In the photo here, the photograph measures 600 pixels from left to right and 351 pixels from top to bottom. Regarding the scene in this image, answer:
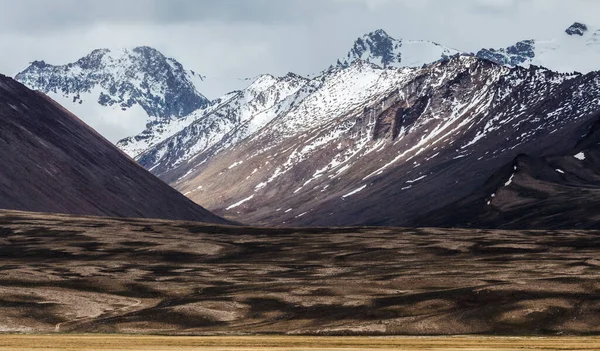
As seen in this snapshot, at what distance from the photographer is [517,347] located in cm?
7725

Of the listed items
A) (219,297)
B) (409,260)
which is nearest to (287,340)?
(219,297)

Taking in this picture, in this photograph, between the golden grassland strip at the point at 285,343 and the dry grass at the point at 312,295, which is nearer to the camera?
the golden grassland strip at the point at 285,343

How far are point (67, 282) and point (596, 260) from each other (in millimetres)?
71846

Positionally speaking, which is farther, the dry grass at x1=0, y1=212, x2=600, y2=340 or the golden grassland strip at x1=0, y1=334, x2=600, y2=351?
the dry grass at x1=0, y1=212, x2=600, y2=340

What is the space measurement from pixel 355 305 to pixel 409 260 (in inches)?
2601

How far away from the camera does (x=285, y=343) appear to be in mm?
81750

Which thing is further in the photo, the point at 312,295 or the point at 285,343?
the point at 312,295

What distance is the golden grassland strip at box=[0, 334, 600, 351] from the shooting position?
76062 millimetres

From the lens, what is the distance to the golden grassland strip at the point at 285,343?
7606 centimetres

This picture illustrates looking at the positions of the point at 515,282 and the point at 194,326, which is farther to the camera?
the point at 515,282

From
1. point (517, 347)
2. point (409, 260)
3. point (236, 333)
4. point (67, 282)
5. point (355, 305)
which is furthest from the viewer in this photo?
point (409, 260)

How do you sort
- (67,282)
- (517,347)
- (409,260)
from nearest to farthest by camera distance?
(517,347) → (67,282) → (409,260)

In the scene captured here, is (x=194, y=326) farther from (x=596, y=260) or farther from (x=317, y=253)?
(x=317, y=253)

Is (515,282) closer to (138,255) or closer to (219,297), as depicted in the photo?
(219,297)
